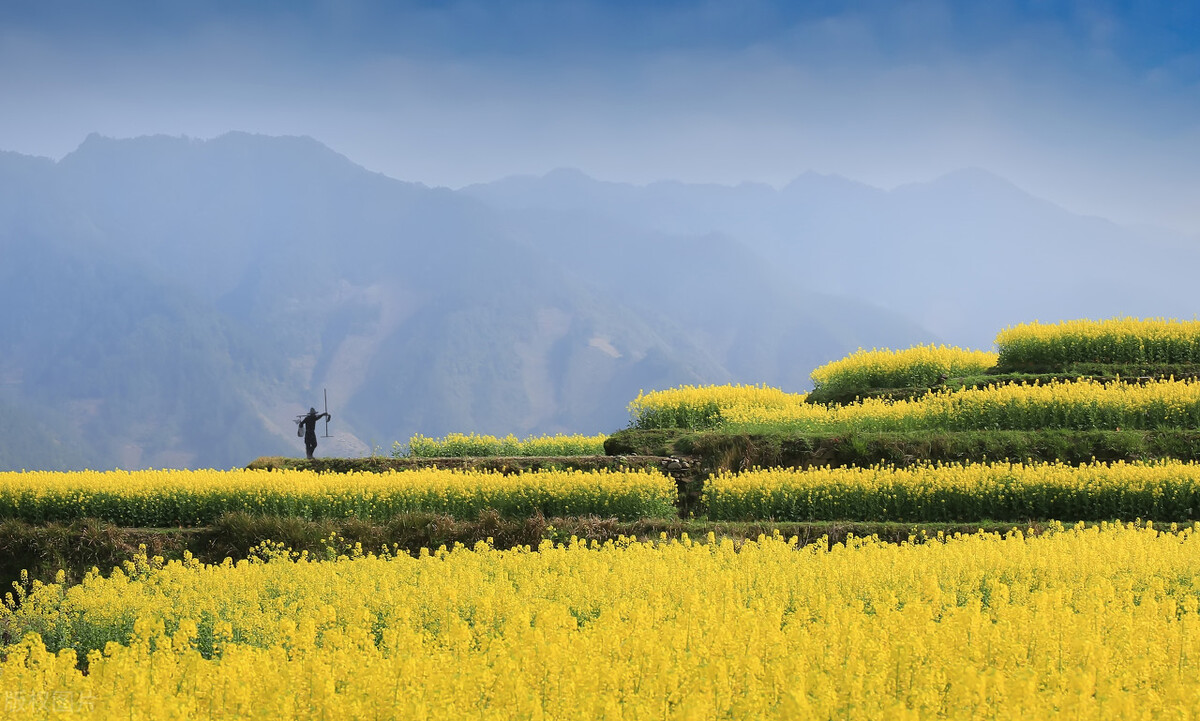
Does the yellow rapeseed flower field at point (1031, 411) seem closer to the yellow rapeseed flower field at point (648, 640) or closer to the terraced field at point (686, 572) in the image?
the terraced field at point (686, 572)

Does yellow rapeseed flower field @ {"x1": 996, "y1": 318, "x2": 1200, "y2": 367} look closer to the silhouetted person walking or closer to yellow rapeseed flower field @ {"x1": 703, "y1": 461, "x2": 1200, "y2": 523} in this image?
yellow rapeseed flower field @ {"x1": 703, "y1": 461, "x2": 1200, "y2": 523}

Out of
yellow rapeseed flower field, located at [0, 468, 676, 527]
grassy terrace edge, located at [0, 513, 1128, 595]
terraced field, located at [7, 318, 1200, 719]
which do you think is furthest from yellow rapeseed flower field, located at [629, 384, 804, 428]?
grassy terrace edge, located at [0, 513, 1128, 595]

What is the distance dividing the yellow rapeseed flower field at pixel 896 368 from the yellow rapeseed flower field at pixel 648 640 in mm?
14418

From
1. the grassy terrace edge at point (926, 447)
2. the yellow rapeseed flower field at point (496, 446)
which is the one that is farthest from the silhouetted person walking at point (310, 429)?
the grassy terrace edge at point (926, 447)

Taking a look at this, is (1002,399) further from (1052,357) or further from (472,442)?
(472,442)

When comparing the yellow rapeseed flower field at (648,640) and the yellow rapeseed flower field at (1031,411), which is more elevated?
the yellow rapeseed flower field at (1031,411)

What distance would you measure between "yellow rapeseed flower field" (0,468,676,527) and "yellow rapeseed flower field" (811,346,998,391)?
9627mm

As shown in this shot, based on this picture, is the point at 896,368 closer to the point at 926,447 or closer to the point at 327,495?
the point at 926,447

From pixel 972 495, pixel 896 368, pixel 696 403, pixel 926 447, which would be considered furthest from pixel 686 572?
pixel 896 368

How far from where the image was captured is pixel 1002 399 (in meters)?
19.7

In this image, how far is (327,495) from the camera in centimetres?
1608

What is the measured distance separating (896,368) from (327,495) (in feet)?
48.2

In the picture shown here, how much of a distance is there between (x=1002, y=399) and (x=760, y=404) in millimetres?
6213

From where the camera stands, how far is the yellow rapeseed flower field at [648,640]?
503cm
